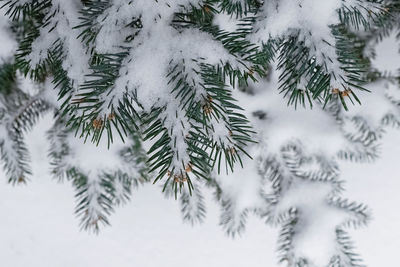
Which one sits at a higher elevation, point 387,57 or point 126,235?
point 387,57

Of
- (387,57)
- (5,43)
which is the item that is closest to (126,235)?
(5,43)

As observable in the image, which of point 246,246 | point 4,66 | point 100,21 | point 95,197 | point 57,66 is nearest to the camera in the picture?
point 100,21

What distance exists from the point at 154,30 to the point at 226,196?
2.58 ft

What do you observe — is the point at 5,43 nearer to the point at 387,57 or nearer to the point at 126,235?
the point at 126,235

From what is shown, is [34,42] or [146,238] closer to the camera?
[34,42]

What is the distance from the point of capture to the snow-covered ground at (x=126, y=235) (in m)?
1.79

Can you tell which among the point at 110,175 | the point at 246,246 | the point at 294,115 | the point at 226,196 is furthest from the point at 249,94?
the point at 246,246

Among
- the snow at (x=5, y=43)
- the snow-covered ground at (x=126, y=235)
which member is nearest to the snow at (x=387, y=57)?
the snow-covered ground at (x=126, y=235)

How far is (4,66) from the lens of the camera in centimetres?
80

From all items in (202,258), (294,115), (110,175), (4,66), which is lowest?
(202,258)

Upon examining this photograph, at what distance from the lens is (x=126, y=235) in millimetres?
1824

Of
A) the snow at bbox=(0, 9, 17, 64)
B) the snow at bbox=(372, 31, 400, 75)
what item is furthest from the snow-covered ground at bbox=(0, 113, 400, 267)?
the snow at bbox=(0, 9, 17, 64)

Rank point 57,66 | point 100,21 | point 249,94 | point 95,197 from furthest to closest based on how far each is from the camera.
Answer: point 249,94, point 95,197, point 57,66, point 100,21

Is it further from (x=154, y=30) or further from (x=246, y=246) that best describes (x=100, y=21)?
(x=246, y=246)
